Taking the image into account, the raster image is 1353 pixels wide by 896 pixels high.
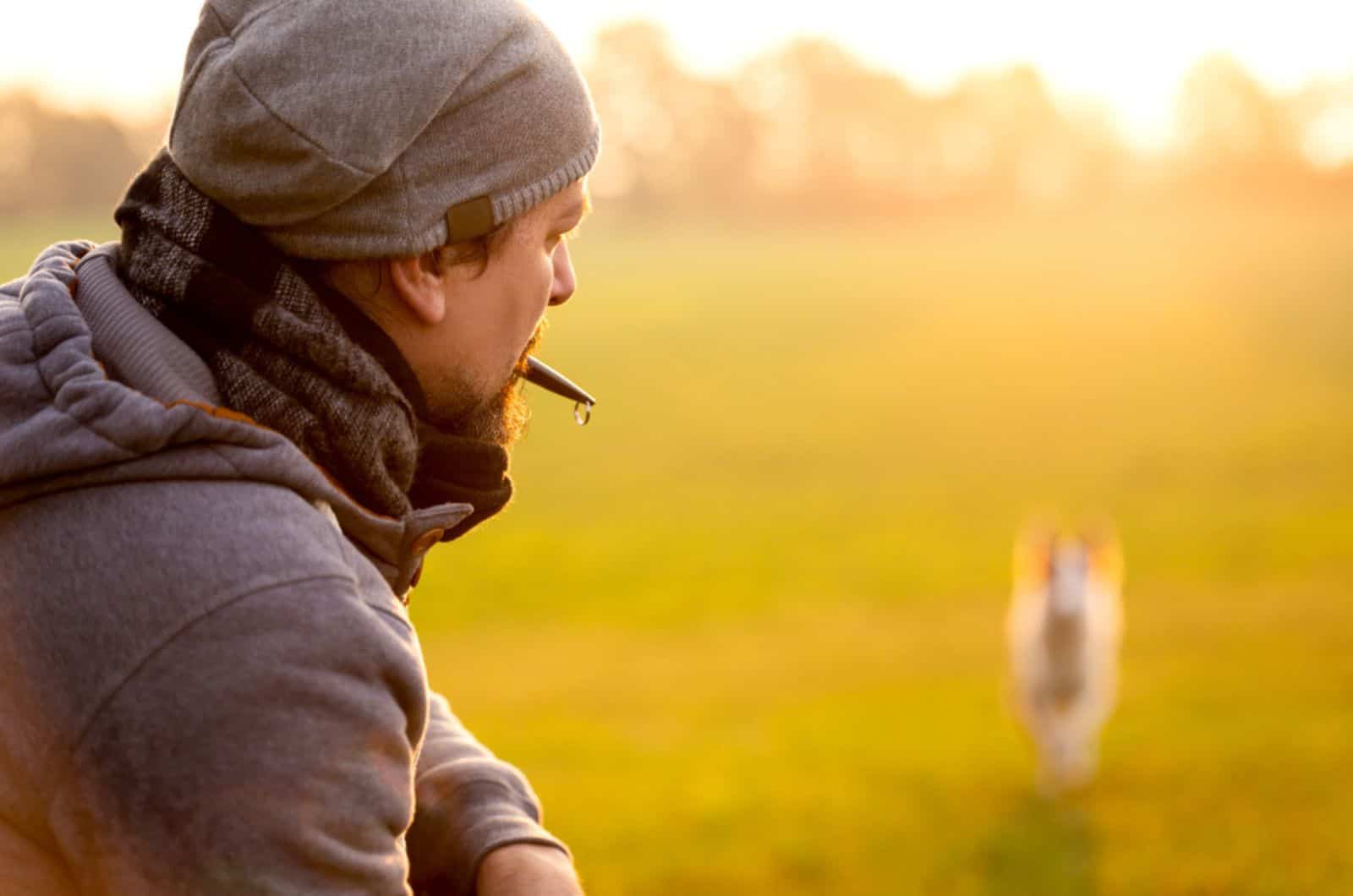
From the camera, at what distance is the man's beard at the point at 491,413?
1805 mm

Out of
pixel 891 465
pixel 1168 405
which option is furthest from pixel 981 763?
pixel 1168 405

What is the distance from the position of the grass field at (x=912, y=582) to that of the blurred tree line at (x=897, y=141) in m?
25.7

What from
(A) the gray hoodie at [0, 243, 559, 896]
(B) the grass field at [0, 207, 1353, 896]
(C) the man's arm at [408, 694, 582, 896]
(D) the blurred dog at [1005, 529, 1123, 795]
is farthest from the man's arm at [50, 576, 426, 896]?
(D) the blurred dog at [1005, 529, 1123, 795]

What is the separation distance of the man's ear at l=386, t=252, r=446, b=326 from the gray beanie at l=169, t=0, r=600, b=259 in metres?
0.04

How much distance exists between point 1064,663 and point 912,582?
747 cm

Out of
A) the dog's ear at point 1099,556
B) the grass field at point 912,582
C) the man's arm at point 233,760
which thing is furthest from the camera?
the dog's ear at point 1099,556

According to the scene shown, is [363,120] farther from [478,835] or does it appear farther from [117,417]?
[478,835]

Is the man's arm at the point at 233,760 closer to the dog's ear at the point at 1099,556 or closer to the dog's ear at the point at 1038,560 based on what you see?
the dog's ear at the point at 1038,560

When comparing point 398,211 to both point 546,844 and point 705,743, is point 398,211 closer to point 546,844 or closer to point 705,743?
point 546,844

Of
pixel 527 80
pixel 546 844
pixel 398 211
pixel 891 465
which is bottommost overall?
pixel 546 844

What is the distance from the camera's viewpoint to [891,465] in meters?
26.2

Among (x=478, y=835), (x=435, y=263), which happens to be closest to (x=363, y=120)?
(x=435, y=263)

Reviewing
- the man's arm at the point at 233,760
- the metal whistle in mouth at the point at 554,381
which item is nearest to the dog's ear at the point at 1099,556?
the metal whistle in mouth at the point at 554,381

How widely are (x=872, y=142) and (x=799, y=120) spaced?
4067mm
